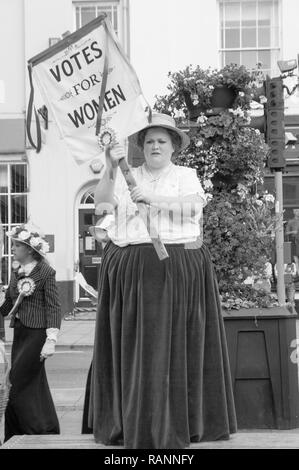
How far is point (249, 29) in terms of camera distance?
1738cm

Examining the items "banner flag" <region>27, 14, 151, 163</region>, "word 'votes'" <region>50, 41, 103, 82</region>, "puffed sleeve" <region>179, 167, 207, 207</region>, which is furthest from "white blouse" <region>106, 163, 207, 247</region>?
"word 'votes'" <region>50, 41, 103, 82</region>

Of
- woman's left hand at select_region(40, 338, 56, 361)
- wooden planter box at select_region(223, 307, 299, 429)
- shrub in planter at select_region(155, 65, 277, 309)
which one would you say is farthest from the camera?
shrub in planter at select_region(155, 65, 277, 309)

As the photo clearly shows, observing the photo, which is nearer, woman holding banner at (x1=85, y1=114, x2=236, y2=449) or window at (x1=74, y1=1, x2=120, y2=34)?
woman holding banner at (x1=85, y1=114, x2=236, y2=449)

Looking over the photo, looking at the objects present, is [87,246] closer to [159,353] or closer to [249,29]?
[249,29]

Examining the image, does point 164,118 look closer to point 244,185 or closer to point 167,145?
point 167,145

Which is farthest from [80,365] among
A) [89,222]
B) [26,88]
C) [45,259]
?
[26,88]

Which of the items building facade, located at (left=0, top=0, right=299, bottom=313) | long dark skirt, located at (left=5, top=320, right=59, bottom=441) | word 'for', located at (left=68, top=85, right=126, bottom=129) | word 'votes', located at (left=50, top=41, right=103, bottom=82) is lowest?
long dark skirt, located at (left=5, top=320, right=59, bottom=441)

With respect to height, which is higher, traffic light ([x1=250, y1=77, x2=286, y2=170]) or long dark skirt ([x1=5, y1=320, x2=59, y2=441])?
traffic light ([x1=250, y1=77, x2=286, y2=170])

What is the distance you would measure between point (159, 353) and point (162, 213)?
708 millimetres

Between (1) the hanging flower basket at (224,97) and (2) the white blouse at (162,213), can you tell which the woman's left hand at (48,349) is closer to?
(2) the white blouse at (162,213)

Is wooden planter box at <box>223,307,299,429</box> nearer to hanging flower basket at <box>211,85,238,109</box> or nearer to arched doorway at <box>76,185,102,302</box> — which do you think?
hanging flower basket at <box>211,85,238,109</box>

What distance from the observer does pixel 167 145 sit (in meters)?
4.23

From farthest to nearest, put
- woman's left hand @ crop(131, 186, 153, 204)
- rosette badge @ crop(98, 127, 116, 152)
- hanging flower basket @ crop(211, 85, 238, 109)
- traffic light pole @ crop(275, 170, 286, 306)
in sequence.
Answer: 1. traffic light pole @ crop(275, 170, 286, 306)
2. hanging flower basket @ crop(211, 85, 238, 109)
3. rosette badge @ crop(98, 127, 116, 152)
4. woman's left hand @ crop(131, 186, 153, 204)

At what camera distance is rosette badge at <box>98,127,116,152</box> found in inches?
160
